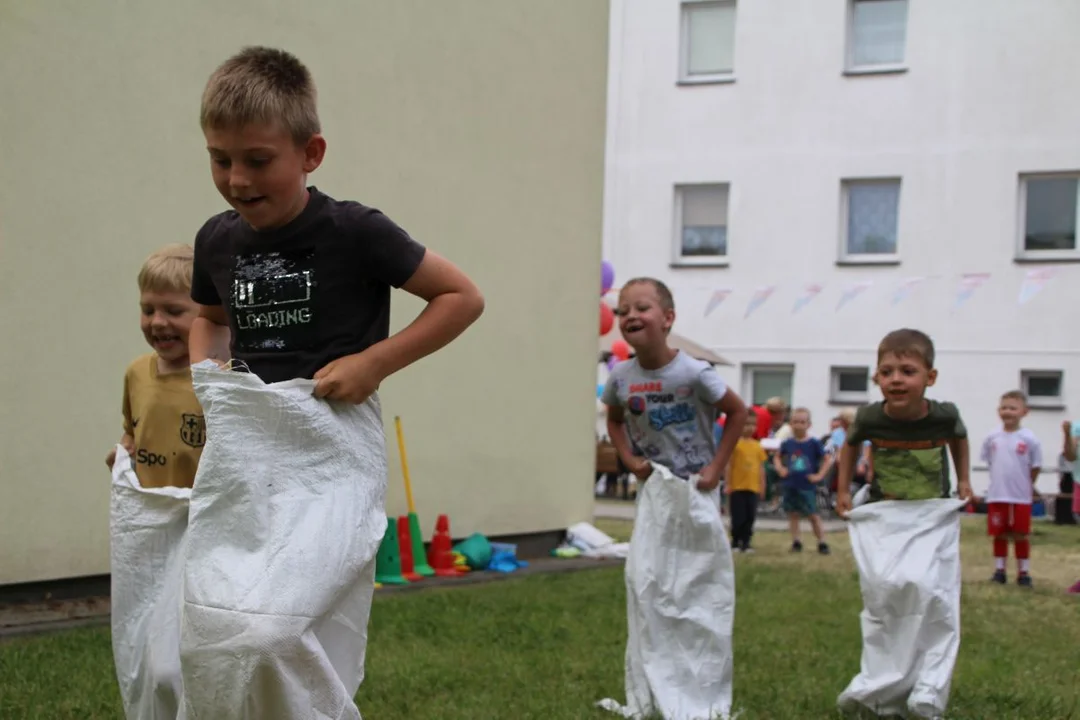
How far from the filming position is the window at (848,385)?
23.0 meters

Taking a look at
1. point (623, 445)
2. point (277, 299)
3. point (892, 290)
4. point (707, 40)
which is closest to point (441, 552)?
point (623, 445)

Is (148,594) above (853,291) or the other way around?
the other way around

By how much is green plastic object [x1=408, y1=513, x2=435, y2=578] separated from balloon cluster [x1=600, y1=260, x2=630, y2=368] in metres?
2.87

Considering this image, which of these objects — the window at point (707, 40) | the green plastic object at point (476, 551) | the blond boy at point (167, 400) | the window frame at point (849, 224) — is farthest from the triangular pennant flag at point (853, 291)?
the blond boy at point (167, 400)

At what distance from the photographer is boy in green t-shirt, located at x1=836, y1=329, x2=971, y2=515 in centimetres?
562

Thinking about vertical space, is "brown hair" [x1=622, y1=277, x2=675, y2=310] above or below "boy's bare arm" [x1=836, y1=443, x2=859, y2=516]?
above

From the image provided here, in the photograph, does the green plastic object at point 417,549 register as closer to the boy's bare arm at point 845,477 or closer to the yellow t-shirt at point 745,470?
the boy's bare arm at point 845,477

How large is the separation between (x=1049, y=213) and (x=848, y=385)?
14.1ft

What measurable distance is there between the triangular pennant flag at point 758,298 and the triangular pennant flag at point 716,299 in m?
0.44

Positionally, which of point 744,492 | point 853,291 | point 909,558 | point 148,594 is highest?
point 853,291

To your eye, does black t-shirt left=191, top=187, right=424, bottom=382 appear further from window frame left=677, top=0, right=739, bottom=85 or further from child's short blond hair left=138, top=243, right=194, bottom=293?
window frame left=677, top=0, right=739, bottom=85

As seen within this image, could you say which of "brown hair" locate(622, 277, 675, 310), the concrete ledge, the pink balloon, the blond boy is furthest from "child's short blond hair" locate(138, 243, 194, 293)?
the pink balloon

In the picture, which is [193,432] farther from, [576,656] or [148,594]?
[576,656]

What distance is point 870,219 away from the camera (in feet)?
75.6
